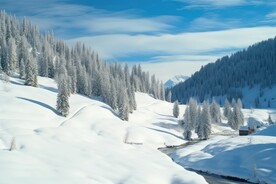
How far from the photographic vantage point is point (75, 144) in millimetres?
56562

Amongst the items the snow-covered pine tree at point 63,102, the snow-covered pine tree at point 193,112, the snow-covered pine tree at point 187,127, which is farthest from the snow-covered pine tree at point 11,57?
the snow-covered pine tree at point 193,112

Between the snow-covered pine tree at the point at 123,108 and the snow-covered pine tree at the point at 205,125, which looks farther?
the snow-covered pine tree at the point at 123,108

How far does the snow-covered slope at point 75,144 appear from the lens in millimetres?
34531

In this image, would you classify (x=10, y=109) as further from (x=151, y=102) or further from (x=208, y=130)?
(x=151, y=102)

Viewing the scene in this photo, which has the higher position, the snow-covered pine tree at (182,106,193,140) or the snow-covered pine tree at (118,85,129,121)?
the snow-covered pine tree at (118,85,129,121)

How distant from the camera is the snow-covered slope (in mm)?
34531

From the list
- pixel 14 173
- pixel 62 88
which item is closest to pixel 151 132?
pixel 62 88

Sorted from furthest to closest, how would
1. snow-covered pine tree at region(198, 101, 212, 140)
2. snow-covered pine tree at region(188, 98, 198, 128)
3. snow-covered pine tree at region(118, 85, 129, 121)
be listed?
snow-covered pine tree at region(188, 98, 198, 128), snow-covered pine tree at region(118, 85, 129, 121), snow-covered pine tree at region(198, 101, 212, 140)

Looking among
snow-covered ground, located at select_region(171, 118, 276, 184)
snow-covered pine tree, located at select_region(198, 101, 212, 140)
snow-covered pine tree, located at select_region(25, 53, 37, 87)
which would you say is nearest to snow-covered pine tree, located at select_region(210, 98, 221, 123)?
snow-covered pine tree, located at select_region(198, 101, 212, 140)

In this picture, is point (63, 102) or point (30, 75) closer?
point (63, 102)

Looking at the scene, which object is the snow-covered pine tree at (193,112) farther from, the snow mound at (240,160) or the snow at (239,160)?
the snow mound at (240,160)

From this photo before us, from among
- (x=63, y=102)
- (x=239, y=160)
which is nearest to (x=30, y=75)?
(x=63, y=102)

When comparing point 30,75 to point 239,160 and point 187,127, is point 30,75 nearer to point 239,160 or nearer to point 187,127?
point 187,127

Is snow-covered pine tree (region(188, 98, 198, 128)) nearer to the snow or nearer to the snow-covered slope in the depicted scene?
the snow-covered slope
